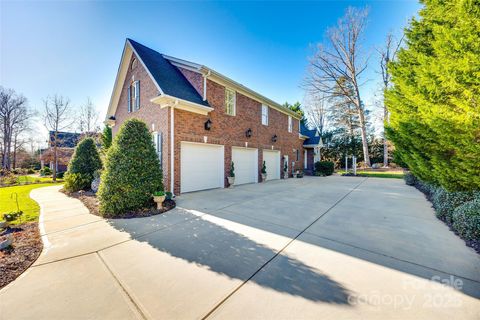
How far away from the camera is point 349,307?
6.64ft

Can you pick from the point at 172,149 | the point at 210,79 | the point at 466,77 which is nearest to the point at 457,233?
the point at 466,77

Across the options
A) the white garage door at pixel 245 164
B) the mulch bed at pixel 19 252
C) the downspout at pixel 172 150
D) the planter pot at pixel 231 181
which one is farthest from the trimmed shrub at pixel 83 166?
the white garage door at pixel 245 164

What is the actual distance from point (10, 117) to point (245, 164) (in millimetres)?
32070

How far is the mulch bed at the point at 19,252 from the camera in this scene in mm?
2682

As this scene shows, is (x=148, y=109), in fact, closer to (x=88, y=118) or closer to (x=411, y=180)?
(x=411, y=180)

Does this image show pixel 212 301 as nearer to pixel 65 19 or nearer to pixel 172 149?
pixel 172 149

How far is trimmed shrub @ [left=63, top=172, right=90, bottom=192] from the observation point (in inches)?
371

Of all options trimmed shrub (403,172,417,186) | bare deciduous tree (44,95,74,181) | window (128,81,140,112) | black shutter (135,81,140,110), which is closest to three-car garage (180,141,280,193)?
black shutter (135,81,140,110)

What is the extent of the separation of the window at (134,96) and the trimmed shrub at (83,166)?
319 cm

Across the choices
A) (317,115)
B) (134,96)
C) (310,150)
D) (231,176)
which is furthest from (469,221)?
(317,115)

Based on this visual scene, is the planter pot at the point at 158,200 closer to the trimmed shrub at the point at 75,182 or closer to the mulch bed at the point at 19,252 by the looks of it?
the mulch bed at the point at 19,252

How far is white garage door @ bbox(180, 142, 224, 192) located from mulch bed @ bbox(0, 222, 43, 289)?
4832 millimetres

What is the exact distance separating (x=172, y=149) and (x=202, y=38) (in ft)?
20.7

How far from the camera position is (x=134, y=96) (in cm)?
1086
